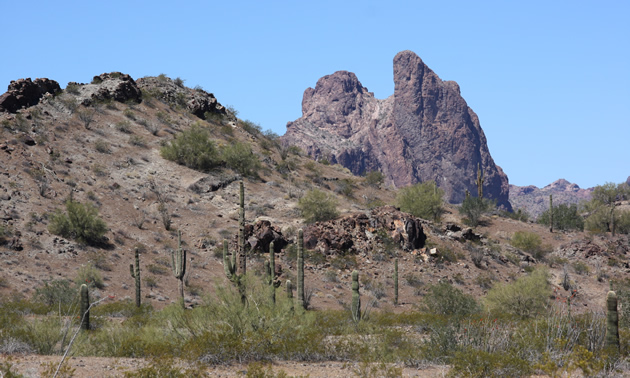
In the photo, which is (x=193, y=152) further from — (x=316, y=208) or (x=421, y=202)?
(x=421, y=202)

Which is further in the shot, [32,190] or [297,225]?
[297,225]

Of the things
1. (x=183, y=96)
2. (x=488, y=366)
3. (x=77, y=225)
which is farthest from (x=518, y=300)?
(x=183, y=96)

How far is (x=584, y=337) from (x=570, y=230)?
4059 centimetres

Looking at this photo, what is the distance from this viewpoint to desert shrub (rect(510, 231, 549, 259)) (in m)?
44.1

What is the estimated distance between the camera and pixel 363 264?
35062 millimetres

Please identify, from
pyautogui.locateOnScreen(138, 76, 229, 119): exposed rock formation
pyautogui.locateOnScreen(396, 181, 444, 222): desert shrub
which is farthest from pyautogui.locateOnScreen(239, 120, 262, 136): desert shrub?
pyautogui.locateOnScreen(396, 181, 444, 222): desert shrub

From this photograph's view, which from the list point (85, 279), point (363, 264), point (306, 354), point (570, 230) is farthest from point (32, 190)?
point (570, 230)

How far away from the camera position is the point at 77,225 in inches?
1243

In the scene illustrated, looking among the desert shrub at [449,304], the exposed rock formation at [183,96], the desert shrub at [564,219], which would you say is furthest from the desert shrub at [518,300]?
the exposed rock formation at [183,96]

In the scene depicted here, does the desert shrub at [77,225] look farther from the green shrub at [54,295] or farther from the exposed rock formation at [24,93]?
the exposed rock formation at [24,93]

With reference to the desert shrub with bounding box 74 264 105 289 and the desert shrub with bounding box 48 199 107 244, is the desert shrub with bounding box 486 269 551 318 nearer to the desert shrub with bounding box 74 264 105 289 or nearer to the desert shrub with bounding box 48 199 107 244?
the desert shrub with bounding box 74 264 105 289

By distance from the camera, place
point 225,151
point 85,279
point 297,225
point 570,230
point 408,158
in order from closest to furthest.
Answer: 1. point 85,279
2. point 297,225
3. point 225,151
4. point 570,230
5. point 408,158

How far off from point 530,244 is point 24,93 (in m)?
41.0

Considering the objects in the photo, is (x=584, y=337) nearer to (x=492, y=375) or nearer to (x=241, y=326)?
(x=492, y=375)
